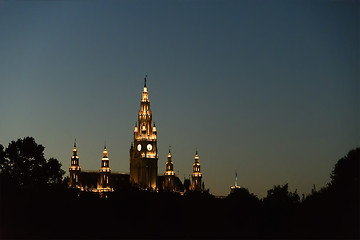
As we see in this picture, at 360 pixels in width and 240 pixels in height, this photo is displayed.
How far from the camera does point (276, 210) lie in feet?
260

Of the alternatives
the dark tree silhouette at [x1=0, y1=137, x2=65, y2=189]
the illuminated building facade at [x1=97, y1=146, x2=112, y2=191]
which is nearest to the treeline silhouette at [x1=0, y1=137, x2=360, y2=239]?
the dark tree silhouette at [x1=0, y1=137, x2=65, y2=189]

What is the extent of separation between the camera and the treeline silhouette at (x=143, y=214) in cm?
5928

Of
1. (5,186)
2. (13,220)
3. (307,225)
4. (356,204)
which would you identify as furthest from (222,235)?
(5,186)

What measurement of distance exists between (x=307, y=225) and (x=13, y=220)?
23187 mm

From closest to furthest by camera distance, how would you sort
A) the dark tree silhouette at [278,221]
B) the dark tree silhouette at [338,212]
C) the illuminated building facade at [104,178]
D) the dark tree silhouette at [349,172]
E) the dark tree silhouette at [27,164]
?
the dark tree silhouette at [338,212] < the dark tree silhouette at [278,221] < the dark tree silhouette at [349,172] < the dark tree silhouette at [27,164] < the illuminated building facade at [104,178]

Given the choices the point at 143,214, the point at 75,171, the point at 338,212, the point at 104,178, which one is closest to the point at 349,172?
the point at 338,212

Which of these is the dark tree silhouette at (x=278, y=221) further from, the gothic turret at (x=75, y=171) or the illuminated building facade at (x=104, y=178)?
the gothic turret at (x=75, y=171)

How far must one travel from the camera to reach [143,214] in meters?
76.1

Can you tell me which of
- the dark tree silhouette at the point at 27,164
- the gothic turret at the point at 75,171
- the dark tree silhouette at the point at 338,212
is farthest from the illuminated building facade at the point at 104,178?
the dark tree silhouette at the point at 338,212

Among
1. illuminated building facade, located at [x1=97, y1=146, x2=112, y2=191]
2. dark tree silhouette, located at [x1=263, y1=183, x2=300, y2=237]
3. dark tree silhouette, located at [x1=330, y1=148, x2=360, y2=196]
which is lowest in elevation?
dark tree silhouette, located at [x1=263, y1=183, x2=300, y2=237]

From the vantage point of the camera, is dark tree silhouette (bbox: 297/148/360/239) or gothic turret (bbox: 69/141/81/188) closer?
dark tree silhouette (bbox: 297/148/360/239)

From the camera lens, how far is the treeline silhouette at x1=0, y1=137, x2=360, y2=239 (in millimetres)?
59281

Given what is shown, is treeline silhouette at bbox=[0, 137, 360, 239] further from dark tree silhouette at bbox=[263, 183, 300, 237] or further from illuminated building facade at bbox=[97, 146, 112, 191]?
illuminated building facade at bbox=[97, 146, 112, 191]

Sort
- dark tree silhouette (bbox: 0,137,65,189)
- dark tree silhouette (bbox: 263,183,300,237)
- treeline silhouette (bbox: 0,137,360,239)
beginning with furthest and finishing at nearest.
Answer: dark tree silhouette (bbox: 0,137,65,189) → dark tree silhouette (bbox: 263,183,300,237) → treeline silhouette (bbox: 0,137,360,239)
